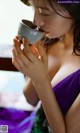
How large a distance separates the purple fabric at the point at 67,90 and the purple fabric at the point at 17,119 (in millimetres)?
151

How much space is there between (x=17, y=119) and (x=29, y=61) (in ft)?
1.10

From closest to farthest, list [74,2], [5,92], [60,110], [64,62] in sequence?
[74,2] < [60,110] < [64,62] < [5,92]

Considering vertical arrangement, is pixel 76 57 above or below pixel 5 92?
above

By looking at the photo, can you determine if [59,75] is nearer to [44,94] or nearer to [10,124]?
[44,94]

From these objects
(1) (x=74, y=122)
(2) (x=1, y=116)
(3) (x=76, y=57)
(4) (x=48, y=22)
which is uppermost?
(4) (x=48, y=22)

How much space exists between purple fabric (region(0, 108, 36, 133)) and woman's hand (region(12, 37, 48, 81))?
252 millimetres

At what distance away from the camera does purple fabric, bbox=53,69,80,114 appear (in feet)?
2.65

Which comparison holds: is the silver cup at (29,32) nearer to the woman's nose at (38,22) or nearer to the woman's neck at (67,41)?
the woman's nose at (38,22)

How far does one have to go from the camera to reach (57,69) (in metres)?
0.94

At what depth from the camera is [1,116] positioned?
96 cm

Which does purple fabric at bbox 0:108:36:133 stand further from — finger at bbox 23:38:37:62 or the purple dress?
finger at bbox 23:38:37:62

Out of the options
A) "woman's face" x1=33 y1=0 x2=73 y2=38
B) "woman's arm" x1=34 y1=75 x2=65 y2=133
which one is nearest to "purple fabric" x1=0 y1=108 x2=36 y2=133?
"woman's arm" x1=34 y1=75 x2=65 y2=133

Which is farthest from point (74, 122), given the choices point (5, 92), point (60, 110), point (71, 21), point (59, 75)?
point (5, 92)

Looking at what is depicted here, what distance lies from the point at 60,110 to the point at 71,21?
0.29m
